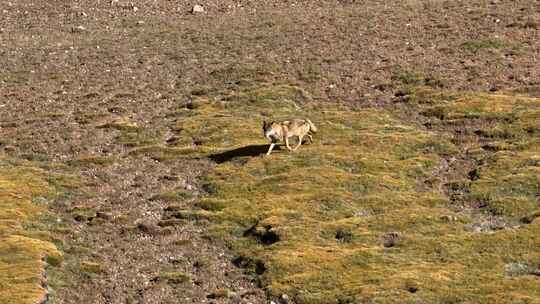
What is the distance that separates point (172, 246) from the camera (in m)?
41.4

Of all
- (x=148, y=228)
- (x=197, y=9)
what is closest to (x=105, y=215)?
(x=148, y=228)

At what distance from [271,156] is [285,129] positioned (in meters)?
2.49

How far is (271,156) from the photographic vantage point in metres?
52.5

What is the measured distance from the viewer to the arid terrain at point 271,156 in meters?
37.3

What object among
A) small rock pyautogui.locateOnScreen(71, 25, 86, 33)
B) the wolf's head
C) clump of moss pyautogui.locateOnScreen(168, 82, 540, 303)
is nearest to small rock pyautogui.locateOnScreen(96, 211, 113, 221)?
clump of moss pyautogui.locateOnScreen(168, 82, 540, 303)

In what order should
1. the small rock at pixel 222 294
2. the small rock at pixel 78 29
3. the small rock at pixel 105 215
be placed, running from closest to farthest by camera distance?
the small rock at pixel 222 294 → the small rock at pixel 105 215 → the small rock at pixel 78 29

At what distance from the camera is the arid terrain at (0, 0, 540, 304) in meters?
37.3

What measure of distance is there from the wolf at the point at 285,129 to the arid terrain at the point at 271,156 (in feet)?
4.75

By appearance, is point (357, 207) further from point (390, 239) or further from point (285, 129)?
point (285, 129)

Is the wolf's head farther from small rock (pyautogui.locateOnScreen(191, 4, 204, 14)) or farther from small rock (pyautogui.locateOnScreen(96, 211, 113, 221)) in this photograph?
small rock (pyautogui.locateOnScreen(191, 4, 204, 14))

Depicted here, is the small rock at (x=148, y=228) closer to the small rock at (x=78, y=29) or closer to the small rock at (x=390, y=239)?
the small rock at (x=390, y=239)

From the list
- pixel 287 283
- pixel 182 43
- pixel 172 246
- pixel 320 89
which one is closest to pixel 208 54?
pixel 182 43

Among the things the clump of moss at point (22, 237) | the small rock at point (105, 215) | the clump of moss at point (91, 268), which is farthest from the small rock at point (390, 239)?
the clump of moss at point (22, 237)

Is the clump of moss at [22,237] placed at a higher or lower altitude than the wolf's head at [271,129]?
lower
